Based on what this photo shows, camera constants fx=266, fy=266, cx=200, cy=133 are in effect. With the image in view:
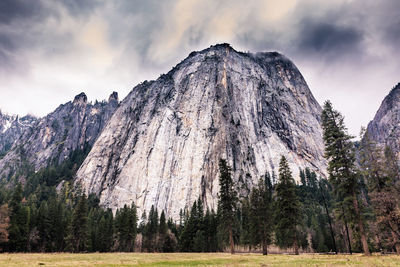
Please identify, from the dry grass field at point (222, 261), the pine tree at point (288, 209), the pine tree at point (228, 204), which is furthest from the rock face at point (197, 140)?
the dry grass field at point (222, 261)

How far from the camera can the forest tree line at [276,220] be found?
100 feet

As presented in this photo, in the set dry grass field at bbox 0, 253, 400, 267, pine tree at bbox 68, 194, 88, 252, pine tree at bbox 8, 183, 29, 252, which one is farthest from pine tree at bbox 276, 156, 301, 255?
pine tree at bbox 8, 183, 29, 252

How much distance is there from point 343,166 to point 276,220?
17274mm

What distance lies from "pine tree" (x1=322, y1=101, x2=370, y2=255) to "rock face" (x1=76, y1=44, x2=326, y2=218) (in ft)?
333

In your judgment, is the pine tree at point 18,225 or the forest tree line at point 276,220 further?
the pine tree at point 18,225

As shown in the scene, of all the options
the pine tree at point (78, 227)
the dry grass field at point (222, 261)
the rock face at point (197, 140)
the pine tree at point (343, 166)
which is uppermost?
the rock face at point (197, 140)

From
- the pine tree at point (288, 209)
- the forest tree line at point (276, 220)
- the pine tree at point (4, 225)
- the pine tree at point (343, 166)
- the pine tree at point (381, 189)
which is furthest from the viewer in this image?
the pine tree at point (4, 225)

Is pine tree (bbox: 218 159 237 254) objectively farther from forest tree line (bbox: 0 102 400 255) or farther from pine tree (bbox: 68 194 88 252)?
pine tree (bbox: 68 194 88 252)

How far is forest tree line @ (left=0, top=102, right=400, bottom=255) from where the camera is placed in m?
30.5

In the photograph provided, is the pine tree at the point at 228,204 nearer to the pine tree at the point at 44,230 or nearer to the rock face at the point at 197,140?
the pine tree at the point at 44,230

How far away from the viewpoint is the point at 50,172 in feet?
587

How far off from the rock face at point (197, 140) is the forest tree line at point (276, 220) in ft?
96.8

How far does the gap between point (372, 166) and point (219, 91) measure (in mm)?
145178

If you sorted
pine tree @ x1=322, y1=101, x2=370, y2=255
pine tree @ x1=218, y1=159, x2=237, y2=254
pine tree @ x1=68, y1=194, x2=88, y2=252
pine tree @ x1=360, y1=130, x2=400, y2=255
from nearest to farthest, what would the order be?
pine tree @ x1=360, y1=130, x2=400, y2=255 → pine tree @ x1=322, y1=101, x2=370, y2=255 → pine tree @ x1=218, y1=159, x2=237, y2=254 → pine tree @ x1=68, y1=194, x2=88, y2=252
